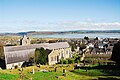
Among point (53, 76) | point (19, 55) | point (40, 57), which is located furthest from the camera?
point (19, 55)

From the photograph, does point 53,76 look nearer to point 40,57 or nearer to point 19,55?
point 40,57

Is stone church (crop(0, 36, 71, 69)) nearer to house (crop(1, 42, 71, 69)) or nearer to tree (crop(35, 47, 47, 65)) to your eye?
house (crop(1, 42, 71, 69))

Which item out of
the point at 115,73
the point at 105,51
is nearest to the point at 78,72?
the point at 115,73

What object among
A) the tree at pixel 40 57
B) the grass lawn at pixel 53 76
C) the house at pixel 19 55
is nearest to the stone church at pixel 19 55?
the house at pixel 19 55

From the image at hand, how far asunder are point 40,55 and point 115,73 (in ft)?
74.9

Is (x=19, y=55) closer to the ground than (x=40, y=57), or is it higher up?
higher up

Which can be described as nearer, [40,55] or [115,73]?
[115,73]

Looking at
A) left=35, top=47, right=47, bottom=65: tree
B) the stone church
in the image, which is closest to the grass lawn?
left=35, top=47, right=47, bottom=65: tree

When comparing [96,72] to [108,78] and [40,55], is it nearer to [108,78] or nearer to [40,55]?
[108,78]

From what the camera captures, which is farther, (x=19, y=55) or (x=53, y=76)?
(x=19, y=55)

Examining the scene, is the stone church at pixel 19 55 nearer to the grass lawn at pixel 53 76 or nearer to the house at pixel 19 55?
the house at pixel 19 55

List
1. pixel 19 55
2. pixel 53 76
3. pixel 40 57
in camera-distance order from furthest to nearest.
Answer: pixel 19 55 < pixel 40 57 < pixel 53 76

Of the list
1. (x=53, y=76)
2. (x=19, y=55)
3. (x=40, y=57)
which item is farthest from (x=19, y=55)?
(x=53, y=76)

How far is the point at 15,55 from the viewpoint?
57500mm
